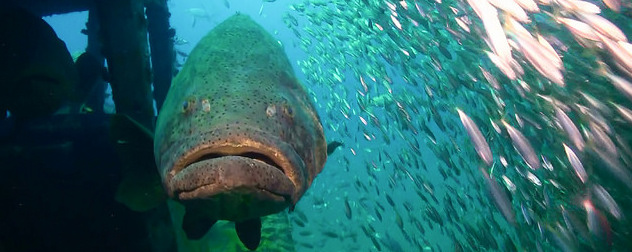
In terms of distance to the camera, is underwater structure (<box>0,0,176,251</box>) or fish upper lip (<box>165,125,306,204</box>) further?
underwater structure (<box>0,0,176,251</box>)

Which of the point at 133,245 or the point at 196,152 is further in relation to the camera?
the point at 133,245

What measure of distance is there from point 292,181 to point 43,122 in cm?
457

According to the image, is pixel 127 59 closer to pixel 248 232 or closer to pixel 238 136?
pixel 248 232

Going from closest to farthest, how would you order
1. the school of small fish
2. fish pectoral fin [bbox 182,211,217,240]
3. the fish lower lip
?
the fish lower lip, fish pectoral fin [bbox 182,211,217,240], the school of small fish

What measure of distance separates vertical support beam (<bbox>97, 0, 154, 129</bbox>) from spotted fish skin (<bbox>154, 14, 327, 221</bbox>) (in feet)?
4.56

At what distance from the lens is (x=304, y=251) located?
61.6 ft

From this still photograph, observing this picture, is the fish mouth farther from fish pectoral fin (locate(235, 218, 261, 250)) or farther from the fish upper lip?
fish pectoral fin (locate(235, 218, 261, 250))

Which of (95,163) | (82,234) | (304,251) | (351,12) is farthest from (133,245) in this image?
(304,251)

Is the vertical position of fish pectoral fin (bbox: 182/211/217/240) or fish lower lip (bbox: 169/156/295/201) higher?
fish lower lip (bbox: 169/156/295/201)

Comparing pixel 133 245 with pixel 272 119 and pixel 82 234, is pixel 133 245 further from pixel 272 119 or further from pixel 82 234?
pixel 272 119

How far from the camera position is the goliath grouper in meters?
2.17

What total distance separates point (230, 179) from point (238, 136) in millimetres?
299

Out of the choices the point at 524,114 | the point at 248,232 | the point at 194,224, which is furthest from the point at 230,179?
the point at 524,114

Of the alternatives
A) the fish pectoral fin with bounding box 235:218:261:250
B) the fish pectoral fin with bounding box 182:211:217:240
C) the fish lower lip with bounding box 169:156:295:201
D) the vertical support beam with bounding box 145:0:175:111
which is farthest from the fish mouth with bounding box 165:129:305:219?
the vertical support beam with bounding box 145:0:175:111
